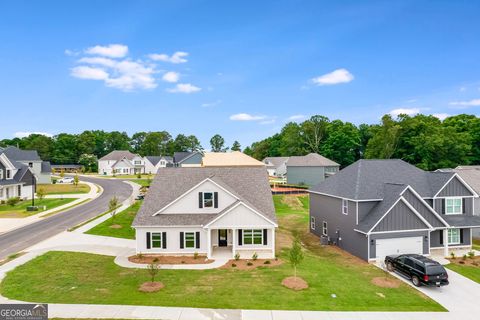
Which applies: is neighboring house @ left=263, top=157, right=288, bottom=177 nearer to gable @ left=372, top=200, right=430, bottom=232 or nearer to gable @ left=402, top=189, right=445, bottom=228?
gable @ left=402, top=189, right=445, bottom=228

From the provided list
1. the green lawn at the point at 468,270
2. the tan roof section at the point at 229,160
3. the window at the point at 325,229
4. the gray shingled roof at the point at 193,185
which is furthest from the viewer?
the tan roof section at the point at 229,160

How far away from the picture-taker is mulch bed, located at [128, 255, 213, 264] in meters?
22.9

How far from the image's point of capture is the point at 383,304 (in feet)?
53.9

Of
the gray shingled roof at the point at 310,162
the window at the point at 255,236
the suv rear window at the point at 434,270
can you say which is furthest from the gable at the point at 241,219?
the gray shingled roof at the point at 310,162

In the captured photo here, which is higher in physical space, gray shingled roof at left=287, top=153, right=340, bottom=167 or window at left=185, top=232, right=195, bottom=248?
gray shingled roof at left=287, top=153, right=340, bottom=167

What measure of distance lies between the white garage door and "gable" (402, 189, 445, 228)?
2109 mm

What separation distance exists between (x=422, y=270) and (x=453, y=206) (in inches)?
528

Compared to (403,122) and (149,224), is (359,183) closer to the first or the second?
(149,224)

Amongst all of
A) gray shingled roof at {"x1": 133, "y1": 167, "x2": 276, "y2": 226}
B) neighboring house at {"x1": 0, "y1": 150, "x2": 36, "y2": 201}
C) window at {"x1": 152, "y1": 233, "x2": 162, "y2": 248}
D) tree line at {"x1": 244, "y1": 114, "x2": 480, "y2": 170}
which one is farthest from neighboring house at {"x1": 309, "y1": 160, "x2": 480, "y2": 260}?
neighboring house at {"x1": 0, "y1": 150, "x2": 36, "y2": 201}

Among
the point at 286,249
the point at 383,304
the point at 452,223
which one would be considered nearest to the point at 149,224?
the point at 286,249

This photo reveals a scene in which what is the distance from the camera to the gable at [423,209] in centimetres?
2561

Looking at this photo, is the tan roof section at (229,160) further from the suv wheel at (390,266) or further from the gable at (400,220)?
the suv wheel at (390,266)

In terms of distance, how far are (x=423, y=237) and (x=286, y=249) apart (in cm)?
1158

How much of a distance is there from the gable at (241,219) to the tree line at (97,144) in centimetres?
10968
